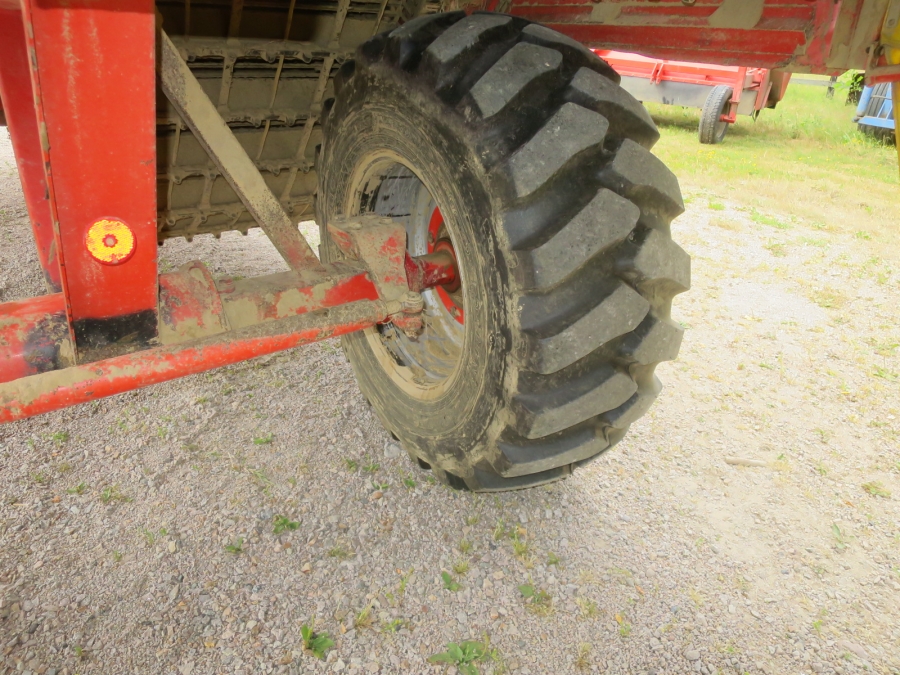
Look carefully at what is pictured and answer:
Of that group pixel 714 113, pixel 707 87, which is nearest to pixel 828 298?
pixel 714 113

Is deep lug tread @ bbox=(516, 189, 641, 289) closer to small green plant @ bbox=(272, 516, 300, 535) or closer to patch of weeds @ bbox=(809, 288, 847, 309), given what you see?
small green plant @ bbox=(272, 516, 300, 535)

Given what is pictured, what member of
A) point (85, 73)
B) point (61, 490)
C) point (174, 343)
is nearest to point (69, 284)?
point (174, 343)

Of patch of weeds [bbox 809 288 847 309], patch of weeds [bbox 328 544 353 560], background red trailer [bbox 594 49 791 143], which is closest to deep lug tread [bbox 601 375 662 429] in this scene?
patch of weeds [bbox 328 544 353 560]

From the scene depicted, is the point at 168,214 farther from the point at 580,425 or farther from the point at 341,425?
the point at 580,425

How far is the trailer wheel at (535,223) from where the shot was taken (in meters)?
1.51

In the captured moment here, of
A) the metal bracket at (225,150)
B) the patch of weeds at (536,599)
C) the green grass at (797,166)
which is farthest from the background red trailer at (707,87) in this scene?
the patch of weeds at (536,599)

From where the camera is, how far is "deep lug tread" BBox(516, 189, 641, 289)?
1491 millimetres

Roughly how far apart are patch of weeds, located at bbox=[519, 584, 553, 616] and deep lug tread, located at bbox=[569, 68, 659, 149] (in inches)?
56.3

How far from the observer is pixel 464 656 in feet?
6.09

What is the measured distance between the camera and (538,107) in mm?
1530

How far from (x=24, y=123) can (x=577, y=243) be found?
61.2 inches

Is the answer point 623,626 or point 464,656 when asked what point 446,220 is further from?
point 623,626

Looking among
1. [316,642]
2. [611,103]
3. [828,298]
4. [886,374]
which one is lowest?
[316,642]

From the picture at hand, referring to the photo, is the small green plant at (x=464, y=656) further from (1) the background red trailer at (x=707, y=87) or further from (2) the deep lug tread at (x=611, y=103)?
(1) the background red trailer at (x=707, y=87)
